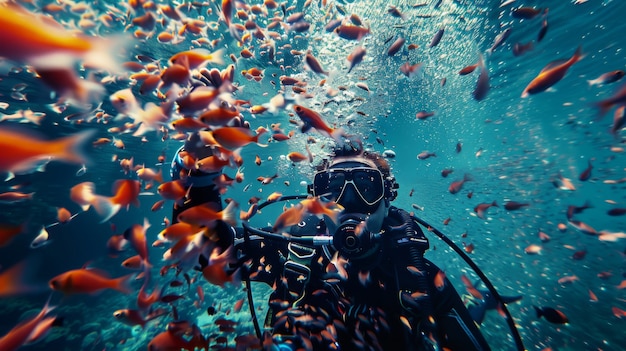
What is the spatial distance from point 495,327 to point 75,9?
18.5 metres

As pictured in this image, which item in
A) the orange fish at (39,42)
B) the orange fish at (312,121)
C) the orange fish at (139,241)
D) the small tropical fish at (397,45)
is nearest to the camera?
the orange fish at (39,42)

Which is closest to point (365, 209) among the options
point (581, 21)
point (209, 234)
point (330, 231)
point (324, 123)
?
point (330, 231)

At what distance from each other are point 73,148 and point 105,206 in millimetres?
836

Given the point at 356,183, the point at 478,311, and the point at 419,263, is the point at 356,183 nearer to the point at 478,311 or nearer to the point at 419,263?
the point at 419,263

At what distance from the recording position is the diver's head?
384cm

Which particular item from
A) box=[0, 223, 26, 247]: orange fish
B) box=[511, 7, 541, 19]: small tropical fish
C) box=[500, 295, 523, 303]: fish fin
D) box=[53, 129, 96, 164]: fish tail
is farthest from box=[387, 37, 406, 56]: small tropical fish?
box=[0, 223, 26, 247]: orange fish

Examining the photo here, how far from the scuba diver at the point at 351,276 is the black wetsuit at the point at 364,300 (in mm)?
12

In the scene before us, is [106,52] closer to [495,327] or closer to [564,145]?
[495,327]

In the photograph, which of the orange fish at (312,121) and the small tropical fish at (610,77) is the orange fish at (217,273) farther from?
the small tropical fish at (610,77)

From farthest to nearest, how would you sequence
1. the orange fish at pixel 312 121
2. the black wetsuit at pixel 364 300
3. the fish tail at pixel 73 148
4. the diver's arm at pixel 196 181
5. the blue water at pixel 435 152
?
the blue water at pixel 435 152
the black wetsuit at pixel 364 300
the diver's arm at pixel 196 181
the orange fish at pixel 312 121
the fish tail at pixel 73 148

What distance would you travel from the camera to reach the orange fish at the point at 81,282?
1.69 metres

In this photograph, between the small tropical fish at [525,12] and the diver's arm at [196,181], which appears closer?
the diver's arm at [196,181]

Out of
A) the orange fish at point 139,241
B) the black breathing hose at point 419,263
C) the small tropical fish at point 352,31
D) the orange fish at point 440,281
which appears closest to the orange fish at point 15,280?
the orange fish at point 139,241

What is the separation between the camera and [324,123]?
2244 millimetres
